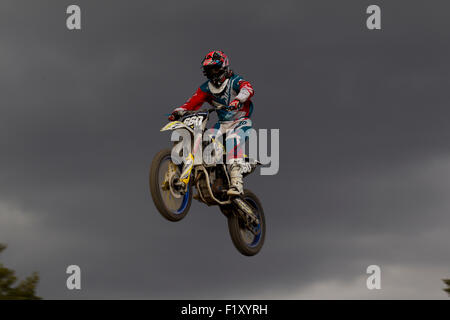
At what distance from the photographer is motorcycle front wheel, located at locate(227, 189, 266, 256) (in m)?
16.6

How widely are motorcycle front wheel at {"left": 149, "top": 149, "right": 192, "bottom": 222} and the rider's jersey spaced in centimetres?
224

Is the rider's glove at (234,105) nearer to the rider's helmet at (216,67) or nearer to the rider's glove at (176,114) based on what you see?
the rider's helmet at (216,67)

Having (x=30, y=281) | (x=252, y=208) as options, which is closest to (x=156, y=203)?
(x=30, y=281)

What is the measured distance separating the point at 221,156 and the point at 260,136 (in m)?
1.07

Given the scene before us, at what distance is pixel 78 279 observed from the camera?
12.9 metres

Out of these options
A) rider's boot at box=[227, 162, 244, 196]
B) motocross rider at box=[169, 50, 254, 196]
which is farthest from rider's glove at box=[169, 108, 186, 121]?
rider's boot at box=[227, 162, 244, 196]

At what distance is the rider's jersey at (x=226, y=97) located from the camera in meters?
15.8

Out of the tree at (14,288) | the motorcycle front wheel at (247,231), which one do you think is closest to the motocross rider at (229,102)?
the motorcycle front wheel at (247,231)

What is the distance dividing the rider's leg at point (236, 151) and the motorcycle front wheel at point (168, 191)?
127 cm

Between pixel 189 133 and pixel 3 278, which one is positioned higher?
pixel 189 133

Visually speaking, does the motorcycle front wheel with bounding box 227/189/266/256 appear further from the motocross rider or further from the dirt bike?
the motocross rider

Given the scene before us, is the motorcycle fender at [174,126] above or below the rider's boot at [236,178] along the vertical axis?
above
